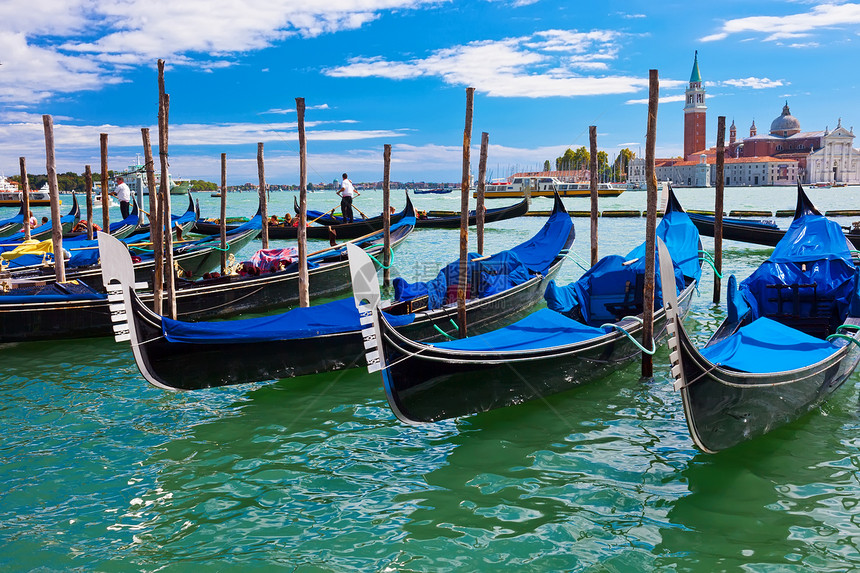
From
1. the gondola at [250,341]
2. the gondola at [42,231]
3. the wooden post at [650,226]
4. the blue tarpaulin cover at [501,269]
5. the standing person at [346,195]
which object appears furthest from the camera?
the standing person at [346,195]

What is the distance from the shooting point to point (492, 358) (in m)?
3.99

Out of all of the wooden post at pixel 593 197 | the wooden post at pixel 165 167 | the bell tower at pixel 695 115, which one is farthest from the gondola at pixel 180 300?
the bell tower at pixel 695 115

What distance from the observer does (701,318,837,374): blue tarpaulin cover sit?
359 centimetres

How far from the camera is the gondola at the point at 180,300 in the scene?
20.4 ft

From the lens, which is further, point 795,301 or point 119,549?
point 795,301

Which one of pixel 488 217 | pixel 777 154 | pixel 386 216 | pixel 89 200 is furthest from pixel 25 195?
pixel 777 154

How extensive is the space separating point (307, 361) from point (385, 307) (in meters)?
1.03

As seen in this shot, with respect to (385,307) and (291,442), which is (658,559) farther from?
(385,307)

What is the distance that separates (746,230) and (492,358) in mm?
10614

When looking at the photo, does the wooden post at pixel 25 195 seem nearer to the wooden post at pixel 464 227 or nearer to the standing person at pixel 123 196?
the standing person at pixel 123 196

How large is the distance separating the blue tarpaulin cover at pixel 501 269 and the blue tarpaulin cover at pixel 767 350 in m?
2.65

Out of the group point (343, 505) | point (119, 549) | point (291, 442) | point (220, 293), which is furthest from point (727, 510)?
point (220, 293)

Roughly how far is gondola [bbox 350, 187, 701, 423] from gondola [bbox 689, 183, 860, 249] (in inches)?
312

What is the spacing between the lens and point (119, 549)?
113 inches
